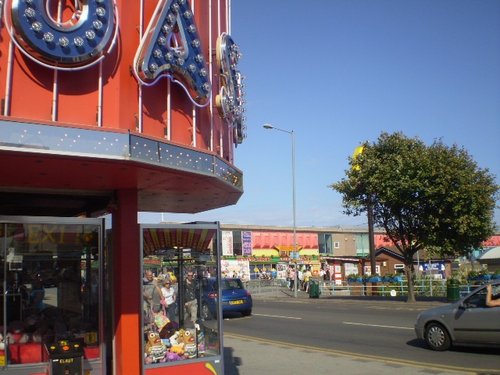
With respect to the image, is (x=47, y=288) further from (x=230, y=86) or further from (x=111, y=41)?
(x=230, y=86)

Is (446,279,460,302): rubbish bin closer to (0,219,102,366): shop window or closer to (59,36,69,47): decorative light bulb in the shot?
(0,219,102,366): shop window

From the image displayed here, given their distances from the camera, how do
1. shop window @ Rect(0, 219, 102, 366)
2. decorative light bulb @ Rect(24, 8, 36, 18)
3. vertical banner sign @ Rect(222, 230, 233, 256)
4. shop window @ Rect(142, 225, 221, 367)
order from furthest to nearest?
1. vertical banner sign @ Rect(222, 230, 233, 256)
2. shop window @ Rect(142, 225, 221, 367)
3. shop window @ Rect(0, 219, 102, 366)
4. decorative light bulb @ Rect(24, 8, 36, 18)

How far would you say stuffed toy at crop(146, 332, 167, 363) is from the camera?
7.49m

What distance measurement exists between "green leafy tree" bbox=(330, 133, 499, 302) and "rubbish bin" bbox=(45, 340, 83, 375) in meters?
19.4

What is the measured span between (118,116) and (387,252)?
40.4m

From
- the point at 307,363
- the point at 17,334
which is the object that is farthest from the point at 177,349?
the point at 307,363

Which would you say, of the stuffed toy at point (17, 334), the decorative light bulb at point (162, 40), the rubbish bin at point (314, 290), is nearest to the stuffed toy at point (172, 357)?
the stuffed toy at point (17, 334)

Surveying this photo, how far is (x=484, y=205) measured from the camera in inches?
947

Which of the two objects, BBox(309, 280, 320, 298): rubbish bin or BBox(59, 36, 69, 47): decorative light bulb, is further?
BBox(309, 280, 320, 298): rubbish bin

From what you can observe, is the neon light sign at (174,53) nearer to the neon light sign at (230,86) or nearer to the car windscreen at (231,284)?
the neon light sign at (230,86)

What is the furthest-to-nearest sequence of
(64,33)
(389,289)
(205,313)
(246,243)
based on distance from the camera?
(246,243) < (389,289) < (205,313) < (64,33)

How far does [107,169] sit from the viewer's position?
6.37 meters

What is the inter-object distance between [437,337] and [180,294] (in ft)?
20.0

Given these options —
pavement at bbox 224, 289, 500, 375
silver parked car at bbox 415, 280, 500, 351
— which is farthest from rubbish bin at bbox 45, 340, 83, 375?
silver parked car at bbox 415, 280, 500, 351
